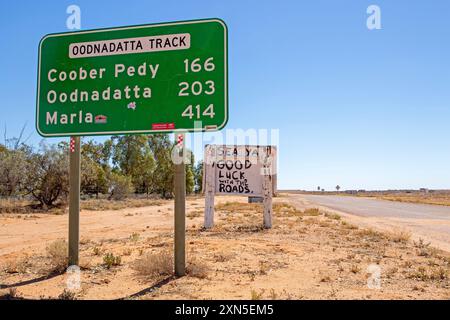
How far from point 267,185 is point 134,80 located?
859cm

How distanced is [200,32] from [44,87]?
3.13 m

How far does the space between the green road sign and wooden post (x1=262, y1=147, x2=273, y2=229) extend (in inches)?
332

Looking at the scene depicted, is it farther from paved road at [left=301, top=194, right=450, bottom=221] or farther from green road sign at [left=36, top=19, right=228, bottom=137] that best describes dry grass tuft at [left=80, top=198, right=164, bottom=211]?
green road sign at [left=36, top=19, right=228, bottom=137]

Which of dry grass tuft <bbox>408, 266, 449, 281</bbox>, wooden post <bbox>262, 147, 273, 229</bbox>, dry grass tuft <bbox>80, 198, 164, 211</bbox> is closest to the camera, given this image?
dry grass tuft <bbox>408, 266, 449, 281</bbox>

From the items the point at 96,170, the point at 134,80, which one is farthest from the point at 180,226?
the point at 96,170

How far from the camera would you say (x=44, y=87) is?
24.9 feet

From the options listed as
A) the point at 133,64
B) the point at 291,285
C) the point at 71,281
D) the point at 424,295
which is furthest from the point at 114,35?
the point at 424,295

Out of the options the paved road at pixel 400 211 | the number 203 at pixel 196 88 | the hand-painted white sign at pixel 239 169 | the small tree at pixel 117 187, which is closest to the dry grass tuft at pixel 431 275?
the number 203 at pixel 196 88

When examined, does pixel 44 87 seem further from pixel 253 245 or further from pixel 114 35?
pixel 253 245

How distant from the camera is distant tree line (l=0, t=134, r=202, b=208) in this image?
27516 mm

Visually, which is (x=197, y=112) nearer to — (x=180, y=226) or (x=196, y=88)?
(x=196, y=88)

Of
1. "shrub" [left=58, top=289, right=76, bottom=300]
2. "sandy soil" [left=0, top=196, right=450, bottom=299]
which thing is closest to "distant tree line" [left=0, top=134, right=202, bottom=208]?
"sandy soil" [left=0, top=196, right=450, bottom=299]

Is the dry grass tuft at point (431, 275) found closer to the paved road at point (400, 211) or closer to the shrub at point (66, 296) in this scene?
the shrub at point (66, 296)

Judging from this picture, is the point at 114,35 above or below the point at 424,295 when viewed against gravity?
above
